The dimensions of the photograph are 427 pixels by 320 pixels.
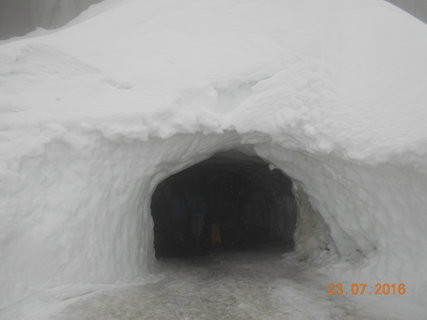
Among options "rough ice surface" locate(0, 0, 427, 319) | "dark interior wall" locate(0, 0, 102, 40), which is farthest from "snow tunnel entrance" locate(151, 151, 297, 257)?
"dark interior wall" locate(0, 0, 102, 40)

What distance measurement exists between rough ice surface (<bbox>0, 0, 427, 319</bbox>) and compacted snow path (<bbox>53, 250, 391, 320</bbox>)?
0.75ft

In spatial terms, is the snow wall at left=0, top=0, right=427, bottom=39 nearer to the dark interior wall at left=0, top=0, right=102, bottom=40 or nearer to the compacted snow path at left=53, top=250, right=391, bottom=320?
the dark interior wall at left=0, top=0, right=102, bottom=40

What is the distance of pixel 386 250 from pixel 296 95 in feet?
9.14

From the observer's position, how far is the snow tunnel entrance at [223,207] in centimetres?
1216

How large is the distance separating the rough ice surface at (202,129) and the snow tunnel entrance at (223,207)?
188 inches

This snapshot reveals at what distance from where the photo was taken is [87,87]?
4938mm

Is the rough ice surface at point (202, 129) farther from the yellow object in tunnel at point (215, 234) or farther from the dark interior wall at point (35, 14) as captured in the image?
the dark interior wall at point (35, 14)

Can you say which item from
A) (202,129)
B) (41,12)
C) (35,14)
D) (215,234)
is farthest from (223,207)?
(202,129)

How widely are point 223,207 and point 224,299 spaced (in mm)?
14634

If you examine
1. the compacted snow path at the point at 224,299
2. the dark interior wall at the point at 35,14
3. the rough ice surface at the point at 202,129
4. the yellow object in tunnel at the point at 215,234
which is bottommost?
the yellow object in tunnel at the point at 215,234

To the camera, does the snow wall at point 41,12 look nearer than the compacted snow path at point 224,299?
No
